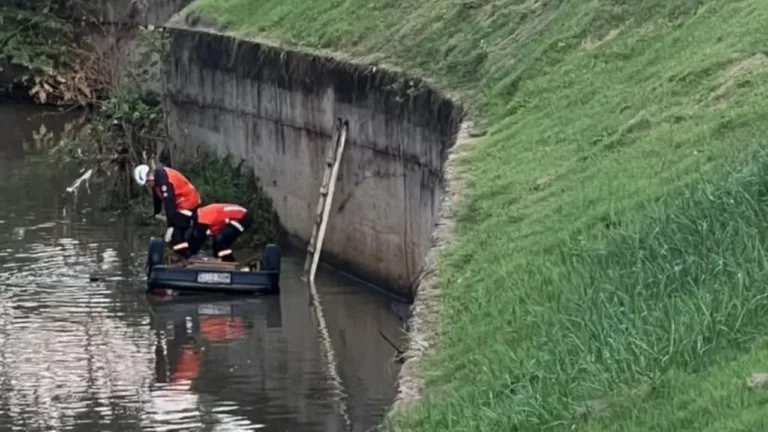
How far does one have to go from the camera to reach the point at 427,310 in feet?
32.4

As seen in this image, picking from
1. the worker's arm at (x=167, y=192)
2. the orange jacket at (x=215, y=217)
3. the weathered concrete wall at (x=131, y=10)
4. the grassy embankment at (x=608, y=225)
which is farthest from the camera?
the weathered concrete wall at (x=131, y=10)

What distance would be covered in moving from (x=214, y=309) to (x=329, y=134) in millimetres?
3332

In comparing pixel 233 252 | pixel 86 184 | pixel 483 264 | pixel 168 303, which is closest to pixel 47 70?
pixel 86 184

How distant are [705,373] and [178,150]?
63.5ft

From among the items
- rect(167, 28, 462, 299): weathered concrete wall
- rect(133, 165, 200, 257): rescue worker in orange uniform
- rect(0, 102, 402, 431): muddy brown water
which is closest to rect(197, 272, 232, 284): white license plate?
rect(0, 102, 402, 431): muddy brown water

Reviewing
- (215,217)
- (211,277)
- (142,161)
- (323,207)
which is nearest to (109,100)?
(142,161)

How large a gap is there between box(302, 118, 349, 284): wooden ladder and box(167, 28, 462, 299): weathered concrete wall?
0.69ft

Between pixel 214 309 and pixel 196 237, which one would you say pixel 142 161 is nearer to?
pixel 196 237

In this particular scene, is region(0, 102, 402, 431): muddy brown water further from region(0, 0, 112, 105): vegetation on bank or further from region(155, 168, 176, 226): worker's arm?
region(0, 0, 112, 105): vegetation on bank

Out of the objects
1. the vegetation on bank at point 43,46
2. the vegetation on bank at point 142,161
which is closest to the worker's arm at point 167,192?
the vegetation on bank at point 142,161

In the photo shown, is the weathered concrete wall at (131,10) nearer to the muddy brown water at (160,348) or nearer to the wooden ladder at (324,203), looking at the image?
the muddy brown water at (160,348)

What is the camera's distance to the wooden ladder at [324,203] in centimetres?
1930

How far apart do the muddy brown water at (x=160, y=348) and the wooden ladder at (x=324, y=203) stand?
0.26 meters

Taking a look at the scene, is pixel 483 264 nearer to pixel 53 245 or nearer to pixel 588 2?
pixel 588 2
